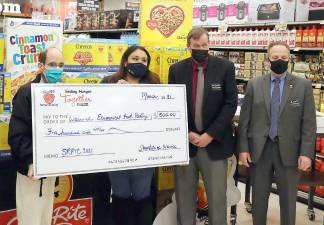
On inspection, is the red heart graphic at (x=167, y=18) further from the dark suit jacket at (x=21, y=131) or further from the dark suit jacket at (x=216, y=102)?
the dark suit jacket at (x=21, y=131)

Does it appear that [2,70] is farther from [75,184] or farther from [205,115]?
[205,115]

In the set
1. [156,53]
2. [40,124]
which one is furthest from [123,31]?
[40,124]

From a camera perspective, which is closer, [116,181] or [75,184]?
[116,181]

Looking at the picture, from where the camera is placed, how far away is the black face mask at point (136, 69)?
320 cm

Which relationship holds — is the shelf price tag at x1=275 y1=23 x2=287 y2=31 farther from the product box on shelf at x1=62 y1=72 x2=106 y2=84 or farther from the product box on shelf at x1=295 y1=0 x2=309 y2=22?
the product box on shelf at x1=62 y1=72 x2=106 y2=84

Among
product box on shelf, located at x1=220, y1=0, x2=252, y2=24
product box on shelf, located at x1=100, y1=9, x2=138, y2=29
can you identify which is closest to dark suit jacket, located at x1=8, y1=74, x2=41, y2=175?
product box on shelf, located at x1=220, y1=0, x2=252, y2=24

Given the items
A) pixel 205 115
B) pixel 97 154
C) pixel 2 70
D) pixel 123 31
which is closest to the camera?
pixel 97 154

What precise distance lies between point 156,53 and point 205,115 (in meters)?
0.89

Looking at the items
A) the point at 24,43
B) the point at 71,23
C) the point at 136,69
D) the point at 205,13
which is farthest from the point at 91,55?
the point at 71,23

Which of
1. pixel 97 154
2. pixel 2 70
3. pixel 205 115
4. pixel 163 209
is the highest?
pixel 2 70

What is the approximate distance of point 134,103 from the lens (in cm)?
311

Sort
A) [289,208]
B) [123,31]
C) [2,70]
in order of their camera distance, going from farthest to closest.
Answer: [123,31] → [2,70] → [289,208]

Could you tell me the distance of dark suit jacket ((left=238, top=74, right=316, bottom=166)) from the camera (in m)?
Answer: 3.32

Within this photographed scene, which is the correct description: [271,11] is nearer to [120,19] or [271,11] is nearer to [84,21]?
[120,19]
